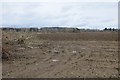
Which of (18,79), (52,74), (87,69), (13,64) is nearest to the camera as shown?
(18,79)

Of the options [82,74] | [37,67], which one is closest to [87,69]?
[82,74]

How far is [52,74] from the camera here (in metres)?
10.8

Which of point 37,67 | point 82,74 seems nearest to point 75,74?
point 82,74

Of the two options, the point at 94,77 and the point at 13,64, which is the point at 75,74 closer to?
the point at 94,77

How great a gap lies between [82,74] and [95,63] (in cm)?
253

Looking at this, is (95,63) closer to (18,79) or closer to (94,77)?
(94,77)

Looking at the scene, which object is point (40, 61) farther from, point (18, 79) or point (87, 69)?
point (18, 79)

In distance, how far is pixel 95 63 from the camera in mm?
13328

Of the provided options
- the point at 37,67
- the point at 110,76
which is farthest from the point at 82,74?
the point at 37,67

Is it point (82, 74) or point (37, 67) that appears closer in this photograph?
point (82, 74)

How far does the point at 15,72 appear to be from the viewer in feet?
36.6

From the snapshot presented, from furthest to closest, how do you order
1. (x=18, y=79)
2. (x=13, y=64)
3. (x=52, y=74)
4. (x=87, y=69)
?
1. (x=13, y=64)
2. (x=87, y=69)
3. (x=52, y=74)
4. (x=18, y=79)

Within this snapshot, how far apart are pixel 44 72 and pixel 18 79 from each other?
4.17ft

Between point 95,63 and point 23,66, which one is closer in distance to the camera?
point 23,66
